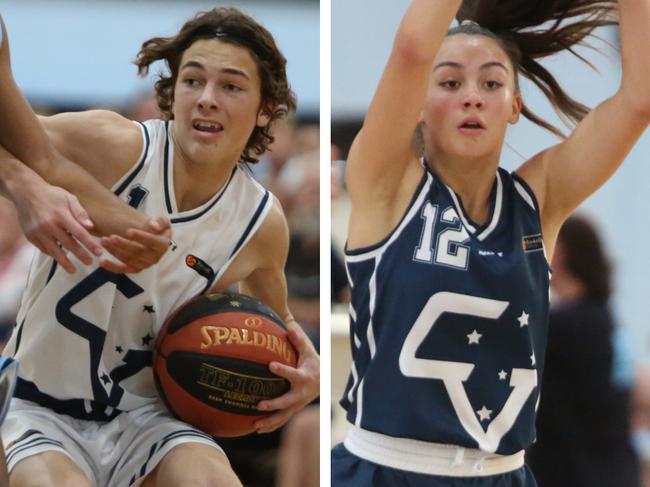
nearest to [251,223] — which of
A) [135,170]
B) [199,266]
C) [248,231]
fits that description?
[248,231]

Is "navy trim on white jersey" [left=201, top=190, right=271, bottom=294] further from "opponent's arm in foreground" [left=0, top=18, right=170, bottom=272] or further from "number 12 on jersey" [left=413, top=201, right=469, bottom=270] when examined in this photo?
"number 12 on jersey" [left=413, top=201, right=469, bottom=270]

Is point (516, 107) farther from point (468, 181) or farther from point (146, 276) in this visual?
point (146, 276)

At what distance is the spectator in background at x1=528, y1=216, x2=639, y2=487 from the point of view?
2.00 metres

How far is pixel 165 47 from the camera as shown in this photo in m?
1.96

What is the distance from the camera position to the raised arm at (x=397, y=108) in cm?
184

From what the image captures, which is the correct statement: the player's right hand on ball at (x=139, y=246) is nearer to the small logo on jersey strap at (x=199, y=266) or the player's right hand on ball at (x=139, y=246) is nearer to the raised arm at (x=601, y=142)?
the small logo on jersey strap at (x=199, y=266)

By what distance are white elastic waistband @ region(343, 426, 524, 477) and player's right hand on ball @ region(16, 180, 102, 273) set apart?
0.61 m

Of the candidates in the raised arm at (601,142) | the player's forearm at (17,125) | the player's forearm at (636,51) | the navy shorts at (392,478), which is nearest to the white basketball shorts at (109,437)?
the navy shorts at (392,478)

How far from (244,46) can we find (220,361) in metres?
0.57

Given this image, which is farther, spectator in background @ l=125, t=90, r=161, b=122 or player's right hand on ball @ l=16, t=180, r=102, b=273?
spectator in background @ l=125, t=90, r=161, b=122

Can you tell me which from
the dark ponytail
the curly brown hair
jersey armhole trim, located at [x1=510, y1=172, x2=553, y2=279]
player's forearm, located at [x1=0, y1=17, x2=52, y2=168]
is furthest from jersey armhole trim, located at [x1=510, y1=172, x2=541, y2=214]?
player's forearm, located at [x1=0, y1=17, x2=52, y2=168]

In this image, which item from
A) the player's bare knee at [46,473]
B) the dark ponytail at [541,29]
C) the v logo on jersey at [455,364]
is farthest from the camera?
the dark ponytail at [541,29]

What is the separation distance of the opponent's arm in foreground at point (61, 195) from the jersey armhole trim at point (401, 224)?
35 centimetres

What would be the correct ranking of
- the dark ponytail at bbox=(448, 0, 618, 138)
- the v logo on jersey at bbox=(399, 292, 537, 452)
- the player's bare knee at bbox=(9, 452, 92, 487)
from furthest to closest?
the dark ponytail at bbox=(448, 0, 618, 138)
the v logo on jersey at bbox=(399, 292, 537, 452)
the player's bare knee at bbox=(9, 452, 92, 487)
